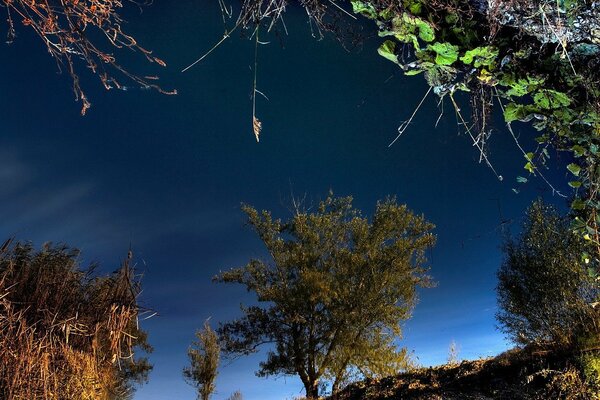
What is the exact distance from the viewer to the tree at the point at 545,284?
1691 cm

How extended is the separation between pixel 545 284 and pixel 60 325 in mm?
18341

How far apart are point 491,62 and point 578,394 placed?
1288cm

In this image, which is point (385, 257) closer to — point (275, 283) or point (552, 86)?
point (275, 283)

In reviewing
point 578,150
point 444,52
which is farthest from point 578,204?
point 444,52

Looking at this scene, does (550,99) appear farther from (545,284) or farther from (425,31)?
(545,284)

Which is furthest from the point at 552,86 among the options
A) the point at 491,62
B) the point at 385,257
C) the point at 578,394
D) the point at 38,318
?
the point at 385,257

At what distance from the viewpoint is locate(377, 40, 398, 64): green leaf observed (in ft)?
7.48

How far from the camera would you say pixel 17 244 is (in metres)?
9.14

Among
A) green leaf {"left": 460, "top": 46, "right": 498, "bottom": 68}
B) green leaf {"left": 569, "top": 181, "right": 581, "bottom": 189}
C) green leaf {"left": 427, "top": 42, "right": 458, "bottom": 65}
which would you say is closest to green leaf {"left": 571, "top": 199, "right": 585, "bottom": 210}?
green leaf {"left": 569, "top": 181, "right": 581, "bottom": 189}

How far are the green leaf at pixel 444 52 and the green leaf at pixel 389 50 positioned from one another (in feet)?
0.62

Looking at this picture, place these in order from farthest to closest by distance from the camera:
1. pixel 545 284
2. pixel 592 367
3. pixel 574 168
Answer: pixel 545 284 < pixel 592 367 < pixel 574 168

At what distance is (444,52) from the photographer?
230 centimetres

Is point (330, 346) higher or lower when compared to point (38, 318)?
higher

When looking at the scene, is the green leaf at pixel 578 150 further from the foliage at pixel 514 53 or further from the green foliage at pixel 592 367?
the green foliage at pixel 592 367
